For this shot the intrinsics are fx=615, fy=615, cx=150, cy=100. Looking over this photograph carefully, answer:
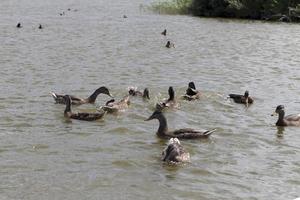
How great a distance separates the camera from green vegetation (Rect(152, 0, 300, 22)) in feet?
149

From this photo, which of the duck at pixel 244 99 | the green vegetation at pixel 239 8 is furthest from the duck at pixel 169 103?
the green vegetation at pixel 239 8

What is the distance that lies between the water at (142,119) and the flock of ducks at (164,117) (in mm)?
189

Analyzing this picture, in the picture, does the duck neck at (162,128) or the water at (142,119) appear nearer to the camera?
the water at (142,119)

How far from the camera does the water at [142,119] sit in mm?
10031

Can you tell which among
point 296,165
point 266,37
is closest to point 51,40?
point 266,37

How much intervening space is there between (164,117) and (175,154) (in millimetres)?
2481

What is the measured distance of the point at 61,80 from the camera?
19422 mm

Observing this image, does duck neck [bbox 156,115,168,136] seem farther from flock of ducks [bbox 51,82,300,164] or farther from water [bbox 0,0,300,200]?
water [bbox 0,0,300,200]

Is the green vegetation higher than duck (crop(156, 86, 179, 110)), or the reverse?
the green vegetation

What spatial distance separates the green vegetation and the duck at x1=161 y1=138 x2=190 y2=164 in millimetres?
34780

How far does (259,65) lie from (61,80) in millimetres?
8593

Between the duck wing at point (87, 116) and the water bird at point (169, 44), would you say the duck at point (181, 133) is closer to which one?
the duck wing at point (87, 116)

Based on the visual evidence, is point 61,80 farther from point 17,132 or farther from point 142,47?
point 142,47

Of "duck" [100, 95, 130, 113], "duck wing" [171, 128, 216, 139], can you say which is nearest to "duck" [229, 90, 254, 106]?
"duck" [100, 95, 130, 113]
